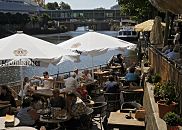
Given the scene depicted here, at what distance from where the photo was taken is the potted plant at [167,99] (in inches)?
208

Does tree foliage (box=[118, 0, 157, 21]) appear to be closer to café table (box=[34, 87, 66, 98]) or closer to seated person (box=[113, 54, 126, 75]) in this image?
seated person (box=[113, 54, 126, 75])

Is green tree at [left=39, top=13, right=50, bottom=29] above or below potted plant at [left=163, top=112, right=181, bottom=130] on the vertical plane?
above

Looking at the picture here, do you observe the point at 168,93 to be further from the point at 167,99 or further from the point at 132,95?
the point at 132,95

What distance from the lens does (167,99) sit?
548 cm

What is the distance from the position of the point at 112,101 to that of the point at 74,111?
Result: 95.8 inches

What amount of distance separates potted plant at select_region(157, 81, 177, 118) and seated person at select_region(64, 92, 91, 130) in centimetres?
306

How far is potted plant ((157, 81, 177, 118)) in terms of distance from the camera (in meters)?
5.29

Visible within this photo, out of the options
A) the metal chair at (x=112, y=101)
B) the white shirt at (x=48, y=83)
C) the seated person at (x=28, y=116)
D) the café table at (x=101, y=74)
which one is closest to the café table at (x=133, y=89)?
the metal chair at (x=112, y=101)

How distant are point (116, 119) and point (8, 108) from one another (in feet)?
8.93

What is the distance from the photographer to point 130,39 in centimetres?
6172

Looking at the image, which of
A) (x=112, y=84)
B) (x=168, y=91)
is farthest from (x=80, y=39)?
(x=168, y=91)

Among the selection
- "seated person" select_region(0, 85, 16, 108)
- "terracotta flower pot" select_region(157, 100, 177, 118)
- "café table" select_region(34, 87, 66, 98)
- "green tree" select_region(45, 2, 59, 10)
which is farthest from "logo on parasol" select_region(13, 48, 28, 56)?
"green tree" select_region(45, 2, 59, 10)

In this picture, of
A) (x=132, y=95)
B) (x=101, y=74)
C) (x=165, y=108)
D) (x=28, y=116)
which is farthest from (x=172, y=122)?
(x=101, y=74)

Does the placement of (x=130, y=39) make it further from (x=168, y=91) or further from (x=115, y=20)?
(x=115, y=20)
